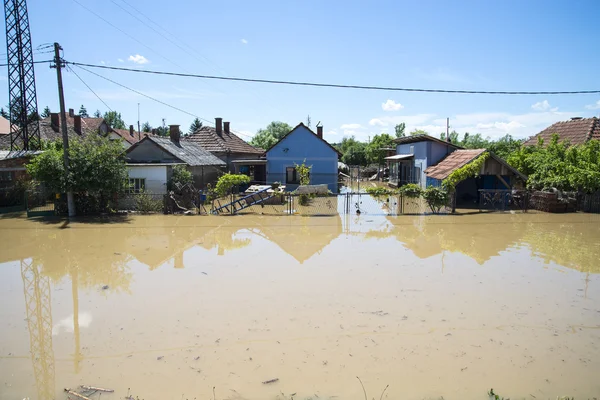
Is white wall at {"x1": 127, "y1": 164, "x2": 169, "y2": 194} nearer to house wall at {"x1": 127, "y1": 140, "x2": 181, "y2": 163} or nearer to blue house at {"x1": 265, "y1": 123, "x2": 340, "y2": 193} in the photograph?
house wall at {"x1": 127, "y1": 140, "x2": 181, "y2": 163}

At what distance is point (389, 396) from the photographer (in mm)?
5551

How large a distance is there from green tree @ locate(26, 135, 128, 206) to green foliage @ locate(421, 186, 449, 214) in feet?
53.4

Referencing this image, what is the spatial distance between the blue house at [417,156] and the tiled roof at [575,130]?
8554 millimetres

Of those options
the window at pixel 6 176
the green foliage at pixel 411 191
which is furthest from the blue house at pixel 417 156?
the window at pixel 6 176

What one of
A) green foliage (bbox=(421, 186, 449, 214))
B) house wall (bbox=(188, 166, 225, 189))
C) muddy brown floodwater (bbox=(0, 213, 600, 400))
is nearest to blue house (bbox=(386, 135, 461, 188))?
green foliage (bbox=(421, 186, 449, 214))

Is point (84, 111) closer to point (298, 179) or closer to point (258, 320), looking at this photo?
point (298, 179)

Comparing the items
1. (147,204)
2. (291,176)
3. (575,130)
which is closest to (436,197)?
(291,176)

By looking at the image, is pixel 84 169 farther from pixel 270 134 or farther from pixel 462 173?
pixel 270 134

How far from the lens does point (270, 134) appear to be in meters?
63.0

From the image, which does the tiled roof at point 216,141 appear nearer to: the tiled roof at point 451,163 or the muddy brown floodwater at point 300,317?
the tiled roof at point 451,163

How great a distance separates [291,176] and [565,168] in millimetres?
→ 18930

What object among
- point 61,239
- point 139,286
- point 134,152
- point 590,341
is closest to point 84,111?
point 134,152

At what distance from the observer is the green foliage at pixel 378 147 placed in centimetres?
5287

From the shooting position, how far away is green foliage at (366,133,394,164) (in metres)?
52.9
